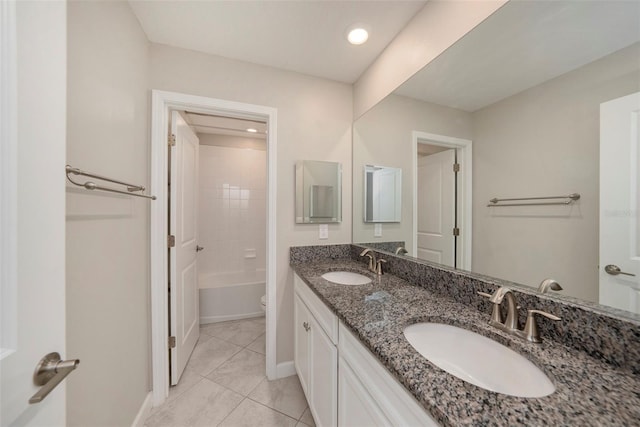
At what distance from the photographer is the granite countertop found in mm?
445

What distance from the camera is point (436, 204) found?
1.29 m

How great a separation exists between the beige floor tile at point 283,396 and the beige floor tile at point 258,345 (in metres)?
0.40

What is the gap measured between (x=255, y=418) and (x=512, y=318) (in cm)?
151

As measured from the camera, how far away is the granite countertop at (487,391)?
44cm

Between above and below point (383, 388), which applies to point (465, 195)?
above

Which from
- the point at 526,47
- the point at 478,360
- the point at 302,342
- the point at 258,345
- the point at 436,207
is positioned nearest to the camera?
the point at 478,360

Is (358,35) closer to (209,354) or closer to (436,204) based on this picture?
(436,204)

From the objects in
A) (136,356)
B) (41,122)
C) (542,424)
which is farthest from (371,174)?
(136,356)

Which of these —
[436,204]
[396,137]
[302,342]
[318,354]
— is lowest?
[302,342]

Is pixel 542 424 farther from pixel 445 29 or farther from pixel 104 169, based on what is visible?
pixel 104 169

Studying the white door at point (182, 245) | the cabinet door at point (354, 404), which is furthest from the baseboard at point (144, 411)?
the cabinet door at point (354, 404)

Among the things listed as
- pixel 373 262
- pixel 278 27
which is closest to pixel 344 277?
pixel 373 262

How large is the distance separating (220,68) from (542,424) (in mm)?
2179

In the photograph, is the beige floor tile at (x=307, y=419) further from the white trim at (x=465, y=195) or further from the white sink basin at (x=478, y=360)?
the white trim at (x=465, y=195)
